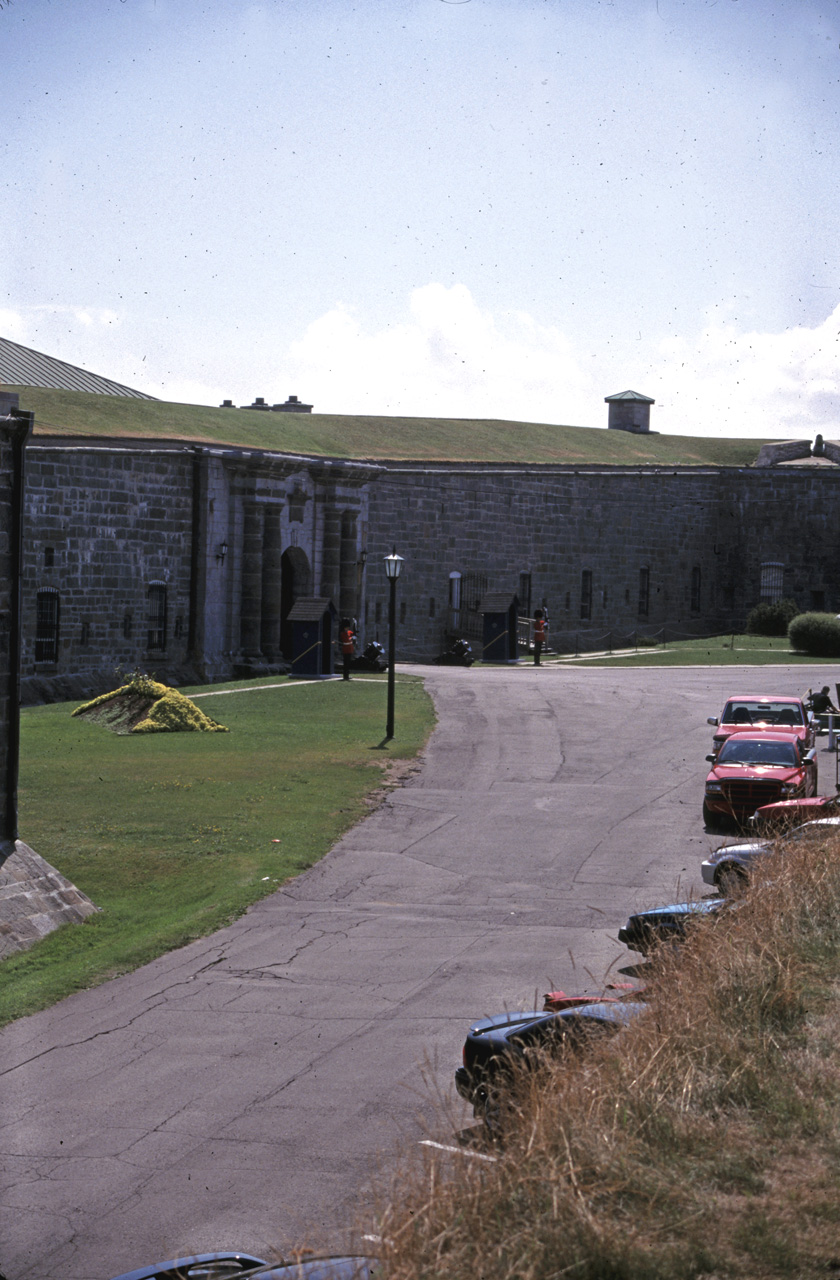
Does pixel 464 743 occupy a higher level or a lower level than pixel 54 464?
lower

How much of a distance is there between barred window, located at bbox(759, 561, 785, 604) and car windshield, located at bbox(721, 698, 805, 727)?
3523 centimetres

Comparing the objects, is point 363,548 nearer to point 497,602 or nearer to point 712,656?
point 497,602

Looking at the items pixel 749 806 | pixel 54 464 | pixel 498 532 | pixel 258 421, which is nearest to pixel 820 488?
pixel 498 532

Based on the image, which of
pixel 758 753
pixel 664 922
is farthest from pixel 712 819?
pixel 664 922

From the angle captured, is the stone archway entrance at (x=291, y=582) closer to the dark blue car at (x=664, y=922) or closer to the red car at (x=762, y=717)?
the red car at (x=762, y=717)

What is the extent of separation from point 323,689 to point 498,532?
53.2 feet

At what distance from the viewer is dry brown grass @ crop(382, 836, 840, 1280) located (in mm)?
5336

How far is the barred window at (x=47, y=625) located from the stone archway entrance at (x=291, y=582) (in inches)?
359

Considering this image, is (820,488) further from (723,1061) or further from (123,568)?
(723,1061)

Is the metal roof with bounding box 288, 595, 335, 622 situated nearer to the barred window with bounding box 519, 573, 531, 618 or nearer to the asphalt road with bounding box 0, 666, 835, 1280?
the barred window with bounding box 519, 573, 531, 618

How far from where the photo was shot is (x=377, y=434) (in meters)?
52.4

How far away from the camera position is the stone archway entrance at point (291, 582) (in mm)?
41875

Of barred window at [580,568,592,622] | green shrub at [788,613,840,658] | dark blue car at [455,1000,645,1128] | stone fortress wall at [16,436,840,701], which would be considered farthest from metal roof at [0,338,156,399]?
dark blue car at [455,1000,645,1128]

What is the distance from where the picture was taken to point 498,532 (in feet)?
160
